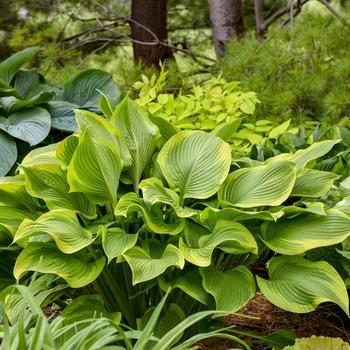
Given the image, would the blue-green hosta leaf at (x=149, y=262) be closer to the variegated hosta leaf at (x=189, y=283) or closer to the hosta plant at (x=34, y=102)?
the variegated hosta leaf at (x=189, y=283)

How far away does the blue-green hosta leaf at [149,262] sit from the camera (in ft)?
6.09

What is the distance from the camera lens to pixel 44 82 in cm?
419

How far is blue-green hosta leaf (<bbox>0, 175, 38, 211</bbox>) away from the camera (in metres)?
2.26

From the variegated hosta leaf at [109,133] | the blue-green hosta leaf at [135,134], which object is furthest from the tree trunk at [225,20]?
the variegated hosta leaf at [109,133]

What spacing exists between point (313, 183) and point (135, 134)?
0.67 meters

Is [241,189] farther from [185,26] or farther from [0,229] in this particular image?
[185,26]

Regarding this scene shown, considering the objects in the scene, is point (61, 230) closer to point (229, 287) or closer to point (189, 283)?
point (189, 283)

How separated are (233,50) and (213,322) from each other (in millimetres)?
2426

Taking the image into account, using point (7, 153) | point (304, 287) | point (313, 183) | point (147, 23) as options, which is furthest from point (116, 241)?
point (147, 23)

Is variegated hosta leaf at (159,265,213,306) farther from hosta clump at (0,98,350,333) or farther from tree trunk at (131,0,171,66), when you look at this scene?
tree trunk at (131,0,171,66)

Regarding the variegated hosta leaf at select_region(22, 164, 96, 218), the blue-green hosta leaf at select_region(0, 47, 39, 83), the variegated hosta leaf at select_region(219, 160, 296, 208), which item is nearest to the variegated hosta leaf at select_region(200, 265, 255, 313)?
the variegated hosta leaf at select_region(219, 160, 296, 208)

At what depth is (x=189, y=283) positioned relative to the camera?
6.66 ft

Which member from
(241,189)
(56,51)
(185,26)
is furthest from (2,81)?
(185,26)

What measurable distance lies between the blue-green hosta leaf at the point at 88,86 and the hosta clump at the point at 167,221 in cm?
168
